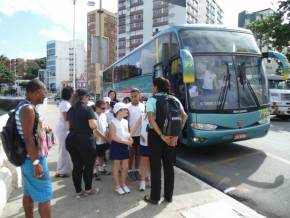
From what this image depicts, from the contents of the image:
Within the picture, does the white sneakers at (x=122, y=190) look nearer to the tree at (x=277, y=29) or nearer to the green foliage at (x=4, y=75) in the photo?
the tree at (x=277, y=29)

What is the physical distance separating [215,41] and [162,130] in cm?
441

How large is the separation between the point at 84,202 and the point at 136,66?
858 centimetres

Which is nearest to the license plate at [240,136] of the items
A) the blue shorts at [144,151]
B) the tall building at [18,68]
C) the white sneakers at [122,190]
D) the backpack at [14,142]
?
the blue shorts at [144,151]

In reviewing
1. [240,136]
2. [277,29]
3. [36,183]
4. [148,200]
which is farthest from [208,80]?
[277,29]

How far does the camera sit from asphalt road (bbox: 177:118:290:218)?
5.01 metres

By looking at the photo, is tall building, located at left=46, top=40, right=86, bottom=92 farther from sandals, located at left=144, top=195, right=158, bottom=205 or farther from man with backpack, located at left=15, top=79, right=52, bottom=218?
man with backpack, located at left=15, top=79, right=52, bottom=218

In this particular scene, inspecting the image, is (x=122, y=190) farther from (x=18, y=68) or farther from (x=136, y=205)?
(x=18, y=68)

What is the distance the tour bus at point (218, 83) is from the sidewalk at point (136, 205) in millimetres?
2238

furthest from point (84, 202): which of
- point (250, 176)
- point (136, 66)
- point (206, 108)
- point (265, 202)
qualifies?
point (136, 66)

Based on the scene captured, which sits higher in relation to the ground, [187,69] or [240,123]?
[187,69]

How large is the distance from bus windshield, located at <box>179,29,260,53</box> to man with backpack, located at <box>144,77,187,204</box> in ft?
11.9

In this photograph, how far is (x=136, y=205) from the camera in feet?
15.1

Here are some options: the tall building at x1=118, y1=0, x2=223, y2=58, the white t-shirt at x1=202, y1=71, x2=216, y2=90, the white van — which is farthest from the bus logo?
the tall building at x1=118, y1=0, x2=223, y2=58

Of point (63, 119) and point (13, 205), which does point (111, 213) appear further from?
point (63, 119)
